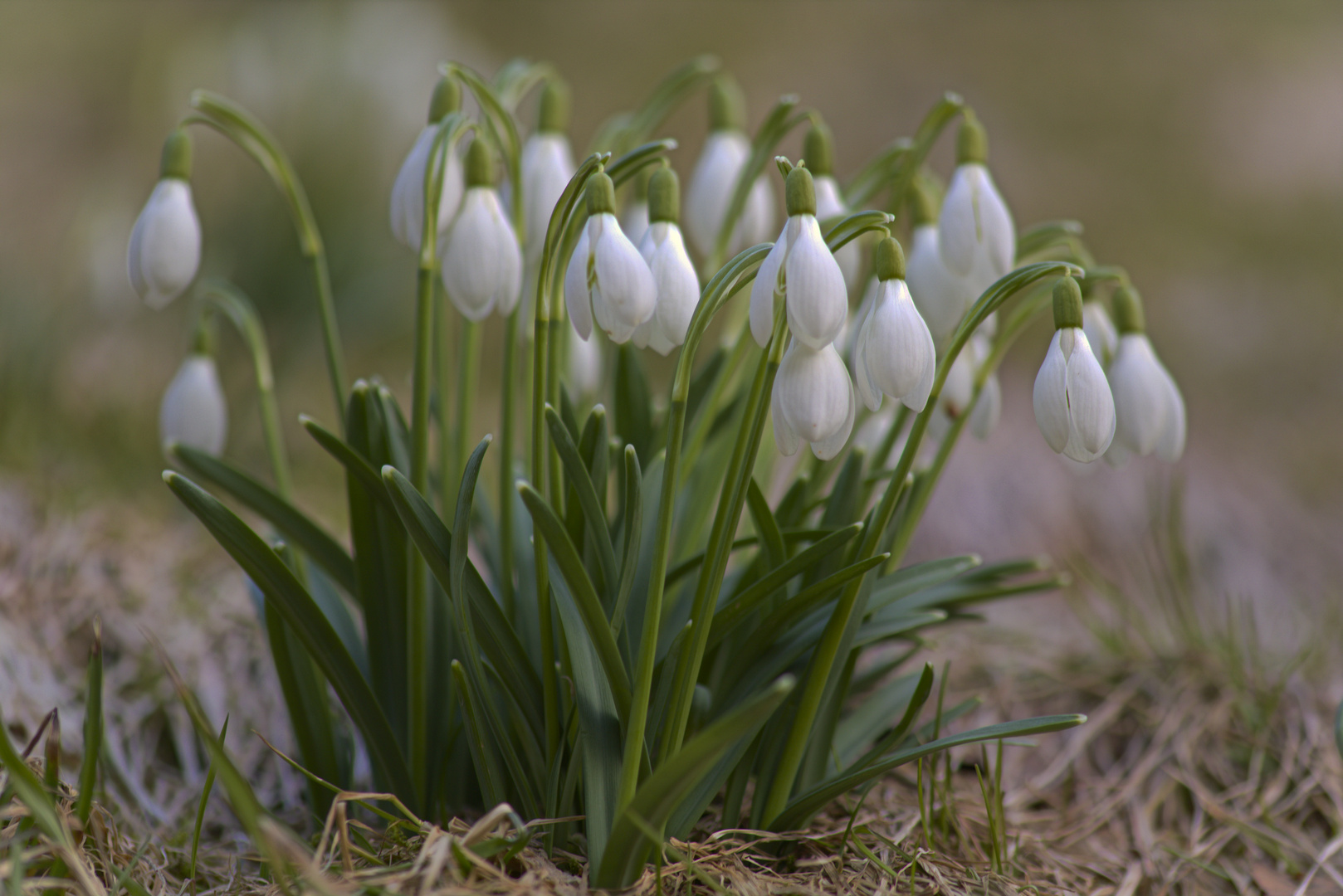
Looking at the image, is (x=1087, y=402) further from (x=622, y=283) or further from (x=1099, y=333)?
(x=622, y=283)

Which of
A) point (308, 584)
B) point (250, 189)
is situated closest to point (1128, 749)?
point (308, 584)

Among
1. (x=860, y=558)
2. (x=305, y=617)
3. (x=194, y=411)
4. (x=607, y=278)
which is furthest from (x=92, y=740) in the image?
(x=860, y=558)

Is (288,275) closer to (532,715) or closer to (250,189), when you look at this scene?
(250,189)

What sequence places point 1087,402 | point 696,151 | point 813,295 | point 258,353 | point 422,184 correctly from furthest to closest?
1. point 696,151
2. point 258,353
3. point 422,184
4. point 1087,402
5. point 813,295

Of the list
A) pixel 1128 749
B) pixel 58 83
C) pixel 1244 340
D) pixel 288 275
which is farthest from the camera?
pixel 58 83

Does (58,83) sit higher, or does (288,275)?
(58,83)

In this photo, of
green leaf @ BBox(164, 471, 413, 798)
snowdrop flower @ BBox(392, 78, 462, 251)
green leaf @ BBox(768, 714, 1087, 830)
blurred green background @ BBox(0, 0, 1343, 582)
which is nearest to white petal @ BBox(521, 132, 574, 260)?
snowdrop flower @ BBox(392, 78, 462, 251)
